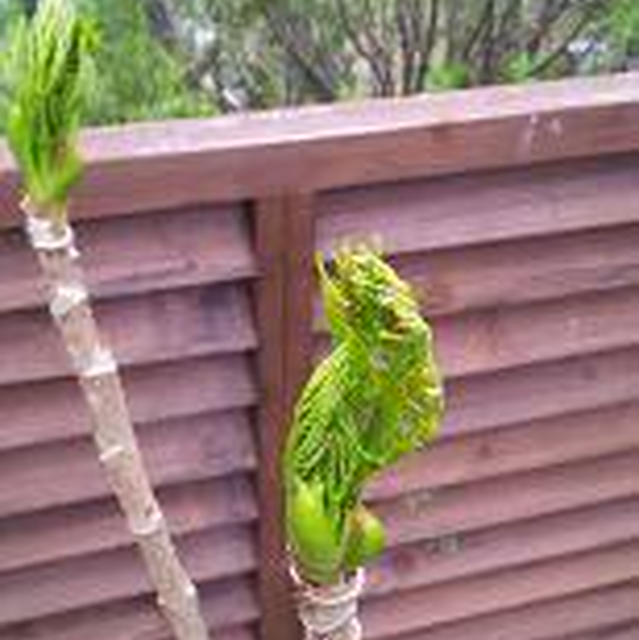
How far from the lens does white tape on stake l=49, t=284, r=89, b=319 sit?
3.29 ft

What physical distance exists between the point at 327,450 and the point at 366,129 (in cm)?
86

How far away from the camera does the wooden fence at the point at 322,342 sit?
185 cm

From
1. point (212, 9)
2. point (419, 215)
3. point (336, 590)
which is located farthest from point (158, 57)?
point (336, 590)

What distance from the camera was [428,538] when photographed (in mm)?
2369

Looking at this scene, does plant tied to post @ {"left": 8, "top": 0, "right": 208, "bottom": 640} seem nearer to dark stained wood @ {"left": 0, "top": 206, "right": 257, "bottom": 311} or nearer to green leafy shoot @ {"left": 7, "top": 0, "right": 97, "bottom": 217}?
green leafy shoot @ {"left": 7, "top": 0, "right": 97, "bottom": 217}

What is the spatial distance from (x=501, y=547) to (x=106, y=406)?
58.6 inches

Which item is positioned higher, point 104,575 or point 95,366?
point 95,366

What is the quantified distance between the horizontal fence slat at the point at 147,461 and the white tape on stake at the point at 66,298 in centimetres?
102

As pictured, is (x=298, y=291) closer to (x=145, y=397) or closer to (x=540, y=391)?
(x=145, y=397)

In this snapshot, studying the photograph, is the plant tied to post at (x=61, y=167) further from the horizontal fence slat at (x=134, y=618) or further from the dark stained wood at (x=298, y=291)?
the horizontal fence slat at (x=134, y=618)

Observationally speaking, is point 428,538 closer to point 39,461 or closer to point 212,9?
point 39,461

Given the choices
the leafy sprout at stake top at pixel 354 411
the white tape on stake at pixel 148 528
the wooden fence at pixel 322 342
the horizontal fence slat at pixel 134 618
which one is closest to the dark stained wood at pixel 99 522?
the wooden fence at pixel 322 342

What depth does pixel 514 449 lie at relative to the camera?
232 centimetres

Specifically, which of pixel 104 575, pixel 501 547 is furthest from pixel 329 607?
pixel 501 547
